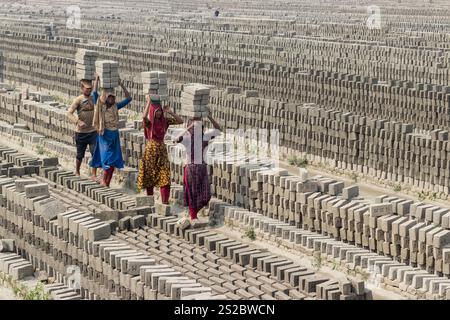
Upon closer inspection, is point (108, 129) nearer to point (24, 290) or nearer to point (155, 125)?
point (155, 125)

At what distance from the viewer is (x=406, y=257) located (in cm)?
1329

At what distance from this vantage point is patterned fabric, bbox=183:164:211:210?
46.8ft

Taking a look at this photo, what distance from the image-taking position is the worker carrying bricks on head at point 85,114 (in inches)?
639

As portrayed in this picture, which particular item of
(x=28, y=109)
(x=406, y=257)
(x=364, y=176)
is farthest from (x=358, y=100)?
(x=406, y=257)

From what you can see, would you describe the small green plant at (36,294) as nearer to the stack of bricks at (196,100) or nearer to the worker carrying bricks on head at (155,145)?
the worker carrying bricks on head at (155,145)

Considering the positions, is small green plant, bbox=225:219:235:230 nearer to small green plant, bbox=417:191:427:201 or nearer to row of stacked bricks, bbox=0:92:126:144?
small green plant, bbox=417:191:427:201

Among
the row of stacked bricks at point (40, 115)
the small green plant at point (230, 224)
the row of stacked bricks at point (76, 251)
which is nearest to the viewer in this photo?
the row of stacked bricks at point (76, 251)

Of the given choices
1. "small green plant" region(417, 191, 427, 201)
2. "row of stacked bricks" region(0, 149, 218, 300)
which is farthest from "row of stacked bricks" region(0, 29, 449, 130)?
"row of stacked bricks" region(0, 149, 218, 300)

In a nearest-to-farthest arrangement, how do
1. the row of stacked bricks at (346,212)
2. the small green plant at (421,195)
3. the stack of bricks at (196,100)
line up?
1. the row of stacked bricks at (346,212)
2. the stack of bricks at (196,100)
3. the small green plant at (421,195)

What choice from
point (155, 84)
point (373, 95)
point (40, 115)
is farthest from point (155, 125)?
point (373, 95)

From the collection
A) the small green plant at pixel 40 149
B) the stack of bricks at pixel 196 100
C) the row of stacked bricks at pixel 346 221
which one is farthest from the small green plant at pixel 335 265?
the small green plant at pixel 40 149

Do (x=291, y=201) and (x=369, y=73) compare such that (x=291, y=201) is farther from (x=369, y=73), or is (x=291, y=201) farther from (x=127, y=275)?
(x=369, y=73)

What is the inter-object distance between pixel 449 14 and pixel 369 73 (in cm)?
2492

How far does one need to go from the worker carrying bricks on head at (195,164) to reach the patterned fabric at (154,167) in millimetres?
A: 655
